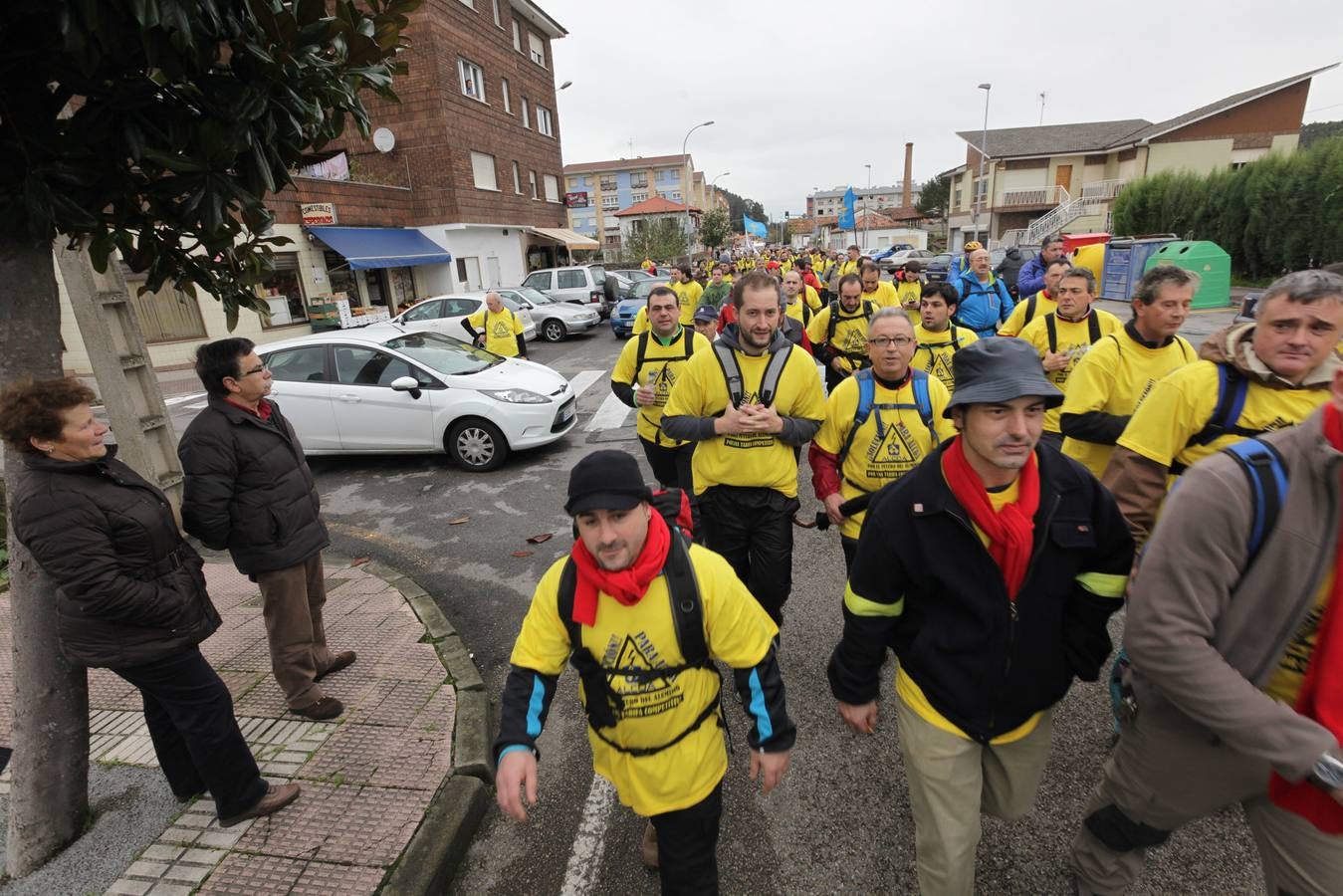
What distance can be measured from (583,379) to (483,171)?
1803 cm

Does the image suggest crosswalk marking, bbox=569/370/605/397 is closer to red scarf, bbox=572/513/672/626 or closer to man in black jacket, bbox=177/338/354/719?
man in black jacket, bbox=177/338/354/719

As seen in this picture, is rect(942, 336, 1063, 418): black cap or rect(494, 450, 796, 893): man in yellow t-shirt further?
rect(494, 450, 796, 893): man in yellow t-shirt

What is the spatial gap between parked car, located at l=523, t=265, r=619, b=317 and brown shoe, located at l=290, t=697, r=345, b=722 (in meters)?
16.5

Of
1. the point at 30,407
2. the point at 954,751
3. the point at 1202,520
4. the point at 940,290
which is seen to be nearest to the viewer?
the point at 1202,520

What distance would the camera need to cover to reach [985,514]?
6.11 feet

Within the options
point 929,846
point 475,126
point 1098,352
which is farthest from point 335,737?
point 475,126

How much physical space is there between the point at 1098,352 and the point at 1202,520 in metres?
2.28

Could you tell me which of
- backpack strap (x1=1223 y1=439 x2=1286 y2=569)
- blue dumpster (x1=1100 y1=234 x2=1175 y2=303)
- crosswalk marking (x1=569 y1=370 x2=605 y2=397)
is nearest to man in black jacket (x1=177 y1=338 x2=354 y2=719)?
backpack strap (x1=1223 y1=439 x2=1286 y2=569)

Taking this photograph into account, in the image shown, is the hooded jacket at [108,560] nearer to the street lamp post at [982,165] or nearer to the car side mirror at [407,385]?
the car side mirror at [407,385]

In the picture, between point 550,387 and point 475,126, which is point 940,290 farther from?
point 475,126

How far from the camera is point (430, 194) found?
2442cm

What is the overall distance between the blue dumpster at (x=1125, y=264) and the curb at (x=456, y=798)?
20.0m

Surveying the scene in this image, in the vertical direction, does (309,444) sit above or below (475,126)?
below

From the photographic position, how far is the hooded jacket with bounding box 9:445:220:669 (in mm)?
2311
